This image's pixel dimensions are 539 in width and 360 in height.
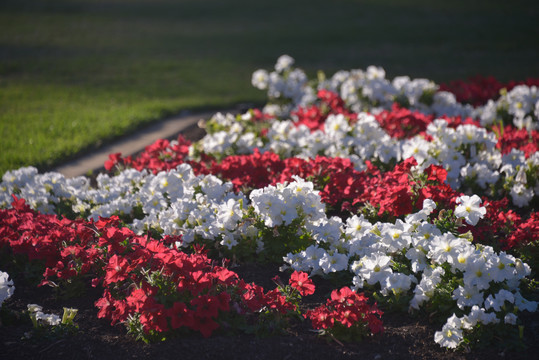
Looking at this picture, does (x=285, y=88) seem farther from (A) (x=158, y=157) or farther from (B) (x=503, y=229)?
(B) (x=503, y=229)

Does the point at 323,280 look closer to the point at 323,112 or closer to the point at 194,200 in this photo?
the point at 194,200

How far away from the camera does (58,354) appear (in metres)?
2.71

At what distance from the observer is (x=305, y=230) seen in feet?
11.6

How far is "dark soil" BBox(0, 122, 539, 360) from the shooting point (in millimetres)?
2682

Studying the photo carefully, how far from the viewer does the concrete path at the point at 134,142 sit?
18.5 feet

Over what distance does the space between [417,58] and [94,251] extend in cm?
1044

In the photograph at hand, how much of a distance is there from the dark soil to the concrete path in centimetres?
276

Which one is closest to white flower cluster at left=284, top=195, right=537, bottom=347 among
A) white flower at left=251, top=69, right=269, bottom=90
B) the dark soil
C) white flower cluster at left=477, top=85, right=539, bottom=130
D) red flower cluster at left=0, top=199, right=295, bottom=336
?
the dark soil

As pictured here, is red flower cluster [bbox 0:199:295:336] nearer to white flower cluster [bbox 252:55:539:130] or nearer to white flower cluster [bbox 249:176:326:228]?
white flower cluster [bbox 249:176:326:228]

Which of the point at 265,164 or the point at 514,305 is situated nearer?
the point at 514,305

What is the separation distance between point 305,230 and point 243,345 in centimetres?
100

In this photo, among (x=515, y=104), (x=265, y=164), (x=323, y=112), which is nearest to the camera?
(x=265, y=164)

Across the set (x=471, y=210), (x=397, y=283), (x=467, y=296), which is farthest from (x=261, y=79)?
(x=467, y=296)

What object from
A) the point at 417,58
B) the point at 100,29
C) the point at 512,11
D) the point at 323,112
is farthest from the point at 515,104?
the point at 512,11
